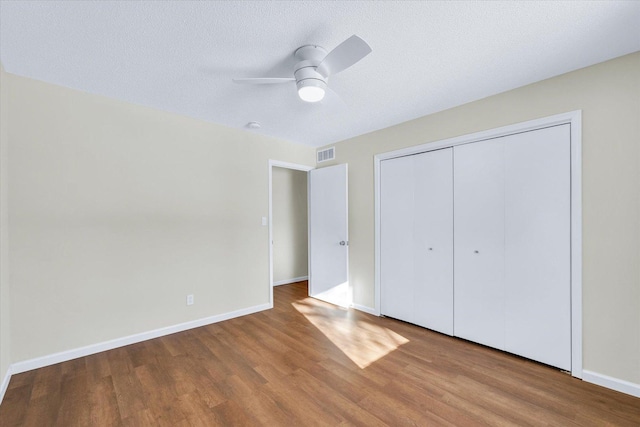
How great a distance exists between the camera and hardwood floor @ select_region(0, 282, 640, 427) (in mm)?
1764

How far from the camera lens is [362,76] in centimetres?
229

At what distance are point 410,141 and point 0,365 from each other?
4.14 m

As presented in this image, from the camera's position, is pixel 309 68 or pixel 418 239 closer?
pixel 309 68

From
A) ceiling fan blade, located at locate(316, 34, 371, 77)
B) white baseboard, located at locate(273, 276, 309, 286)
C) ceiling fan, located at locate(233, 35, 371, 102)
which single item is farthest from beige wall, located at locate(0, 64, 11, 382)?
white baseboard, located at locate(273, 276, 309, 286)

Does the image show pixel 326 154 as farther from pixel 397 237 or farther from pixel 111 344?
pixel 111 344

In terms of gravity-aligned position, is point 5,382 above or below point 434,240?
below

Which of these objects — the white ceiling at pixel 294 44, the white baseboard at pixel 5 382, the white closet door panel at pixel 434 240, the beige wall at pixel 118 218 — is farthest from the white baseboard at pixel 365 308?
the white baseboard at pixel 5 382

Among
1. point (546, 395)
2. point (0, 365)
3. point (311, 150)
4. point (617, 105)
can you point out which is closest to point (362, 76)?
point (617, 105)

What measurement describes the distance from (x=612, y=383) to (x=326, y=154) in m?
3.79

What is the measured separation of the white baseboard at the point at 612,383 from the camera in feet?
6.40

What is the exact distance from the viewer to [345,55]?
5.54ft

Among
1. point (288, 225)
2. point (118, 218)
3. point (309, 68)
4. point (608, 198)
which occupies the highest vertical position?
point (309, 68)

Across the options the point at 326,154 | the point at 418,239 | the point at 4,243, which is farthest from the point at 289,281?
the point at 4,243

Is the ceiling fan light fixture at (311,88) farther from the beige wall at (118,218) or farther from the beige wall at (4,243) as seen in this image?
the beige wall at (4,243)
